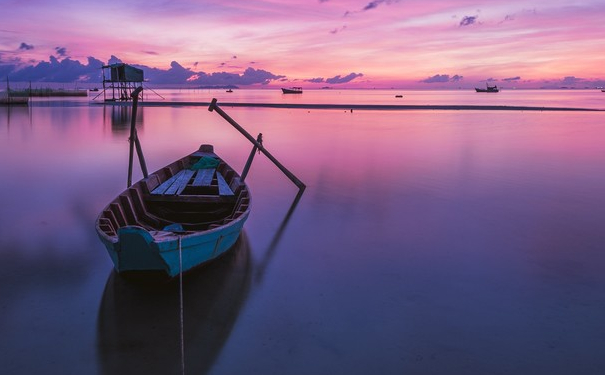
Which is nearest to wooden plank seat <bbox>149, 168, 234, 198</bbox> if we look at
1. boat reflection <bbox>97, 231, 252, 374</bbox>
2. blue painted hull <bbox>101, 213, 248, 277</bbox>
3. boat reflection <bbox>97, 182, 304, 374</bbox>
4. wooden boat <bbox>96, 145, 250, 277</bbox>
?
wooden boat <bbox>96, 145, 250, 277</bbox>

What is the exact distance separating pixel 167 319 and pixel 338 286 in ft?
8.84

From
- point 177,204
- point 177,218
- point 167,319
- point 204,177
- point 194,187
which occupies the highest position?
point 204,177

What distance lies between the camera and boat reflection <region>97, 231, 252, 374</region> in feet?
17.7

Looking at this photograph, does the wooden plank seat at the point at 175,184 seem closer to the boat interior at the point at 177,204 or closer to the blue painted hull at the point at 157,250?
the boat interior at the point at 177,204

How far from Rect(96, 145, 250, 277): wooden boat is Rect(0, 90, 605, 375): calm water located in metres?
0.66

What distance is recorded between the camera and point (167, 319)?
247 inches

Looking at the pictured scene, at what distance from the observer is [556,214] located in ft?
39.4

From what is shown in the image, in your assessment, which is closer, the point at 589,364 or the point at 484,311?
the point at 589,364

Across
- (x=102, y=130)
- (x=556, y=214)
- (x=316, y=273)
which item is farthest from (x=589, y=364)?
(x=102, y=130)

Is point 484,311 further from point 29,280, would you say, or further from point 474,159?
point 474,159

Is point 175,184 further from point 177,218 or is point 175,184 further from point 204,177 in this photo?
point 177,218

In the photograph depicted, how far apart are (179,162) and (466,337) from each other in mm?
9525

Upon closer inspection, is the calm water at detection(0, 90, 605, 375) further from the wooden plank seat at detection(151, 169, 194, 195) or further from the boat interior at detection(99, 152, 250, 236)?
the wooden plank seat at detection(151, 169, 194, 195)

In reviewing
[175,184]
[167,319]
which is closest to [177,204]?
[175,184]
